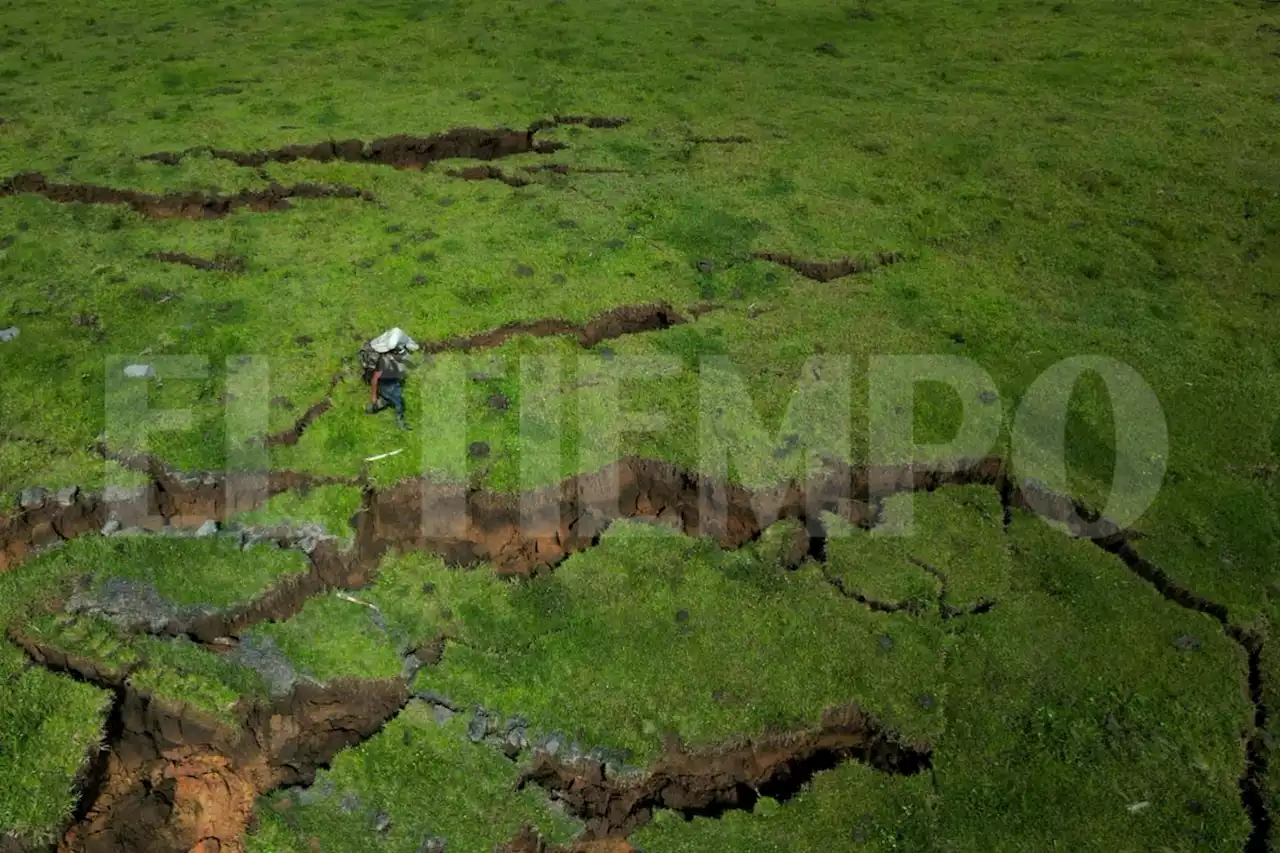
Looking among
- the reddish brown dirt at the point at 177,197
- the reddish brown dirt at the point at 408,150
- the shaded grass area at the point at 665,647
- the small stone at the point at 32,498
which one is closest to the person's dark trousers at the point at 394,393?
the shaded grass area at the point at 665,647

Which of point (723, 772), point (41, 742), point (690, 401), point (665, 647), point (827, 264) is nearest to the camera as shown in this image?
point (41, 742)

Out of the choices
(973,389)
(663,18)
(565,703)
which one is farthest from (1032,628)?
(663,18)

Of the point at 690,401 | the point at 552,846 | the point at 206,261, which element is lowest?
the point at 552,846

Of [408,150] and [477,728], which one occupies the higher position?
[408,150]

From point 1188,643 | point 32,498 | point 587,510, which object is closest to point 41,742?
point 32,498

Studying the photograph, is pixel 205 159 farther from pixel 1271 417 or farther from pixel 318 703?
pixel 1271 417

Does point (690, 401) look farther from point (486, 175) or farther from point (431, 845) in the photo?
point (486, 175)

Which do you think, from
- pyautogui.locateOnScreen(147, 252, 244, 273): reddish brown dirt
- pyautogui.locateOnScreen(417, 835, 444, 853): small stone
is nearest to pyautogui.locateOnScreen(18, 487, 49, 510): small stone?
pyautogui.locateOnScreen(147, 252, 244, 273): reddish brown dirt

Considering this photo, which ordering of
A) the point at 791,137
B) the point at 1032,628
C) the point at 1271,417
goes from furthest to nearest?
the point at 791,137 < the point at 1271,417 < the point at 1032,628
